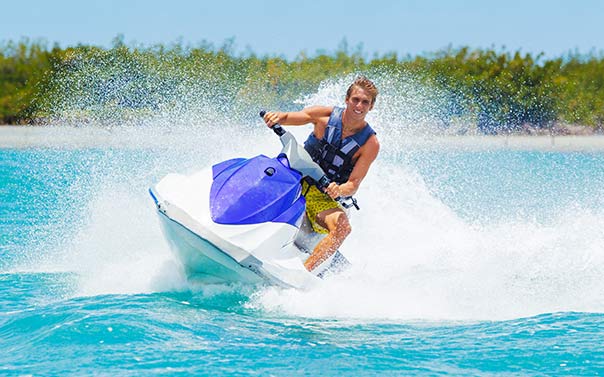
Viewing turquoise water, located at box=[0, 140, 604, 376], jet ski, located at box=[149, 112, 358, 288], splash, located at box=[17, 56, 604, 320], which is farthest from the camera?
splash, located at box=[17, 56, 604, 320]

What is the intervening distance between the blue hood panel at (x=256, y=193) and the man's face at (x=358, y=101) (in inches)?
20.2

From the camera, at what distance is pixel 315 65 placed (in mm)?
26797

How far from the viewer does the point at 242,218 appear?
203 inches

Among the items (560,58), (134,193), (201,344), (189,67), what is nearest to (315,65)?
(189,67)

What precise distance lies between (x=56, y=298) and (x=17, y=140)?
18.5 meters

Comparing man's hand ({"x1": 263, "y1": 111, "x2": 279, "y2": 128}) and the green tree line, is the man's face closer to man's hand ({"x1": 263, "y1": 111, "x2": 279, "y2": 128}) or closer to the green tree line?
man's hand ({"x1": 263, "y1": 111, "x2": 279, "y2": 128})

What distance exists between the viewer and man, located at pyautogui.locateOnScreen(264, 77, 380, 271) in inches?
217

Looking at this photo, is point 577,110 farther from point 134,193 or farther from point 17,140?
point 134,193

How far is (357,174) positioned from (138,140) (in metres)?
14.5

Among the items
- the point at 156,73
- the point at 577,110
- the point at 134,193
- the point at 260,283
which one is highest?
the point at 577,110

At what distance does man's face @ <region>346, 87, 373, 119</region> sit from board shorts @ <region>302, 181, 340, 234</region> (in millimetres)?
541

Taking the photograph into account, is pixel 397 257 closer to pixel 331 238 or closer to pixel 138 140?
pixel 331 238

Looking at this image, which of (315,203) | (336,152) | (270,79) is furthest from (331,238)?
(270,79)

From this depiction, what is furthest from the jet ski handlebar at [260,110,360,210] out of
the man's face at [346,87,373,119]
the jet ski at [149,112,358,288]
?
the man's face at [346,87,373,119]
